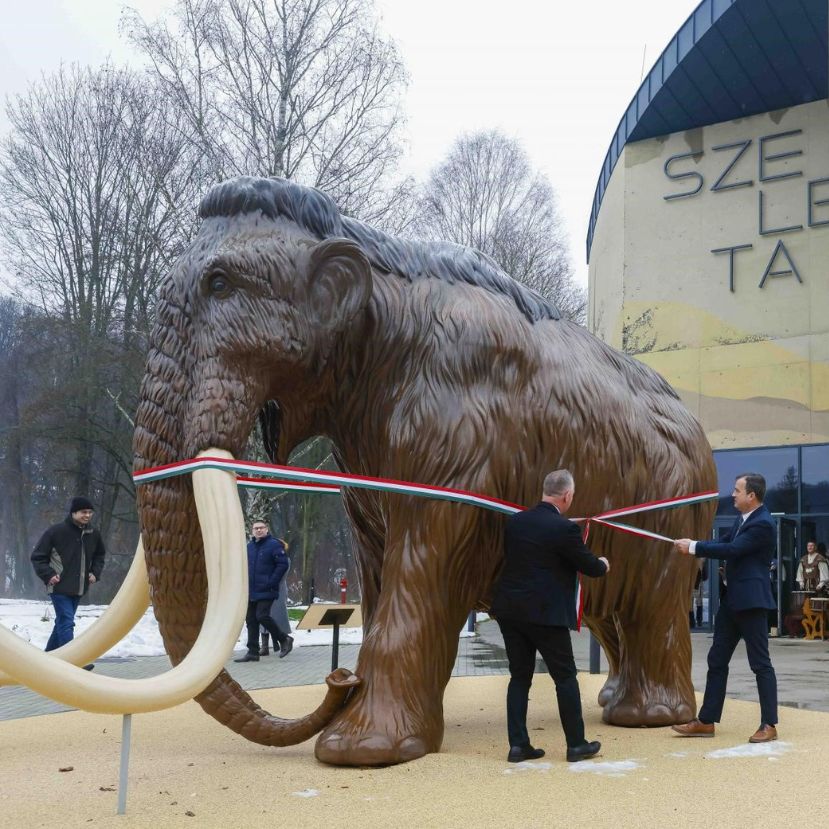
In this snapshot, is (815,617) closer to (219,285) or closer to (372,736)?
(372,736)

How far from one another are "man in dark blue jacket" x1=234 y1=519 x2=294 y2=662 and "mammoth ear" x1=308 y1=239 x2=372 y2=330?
6105 mm

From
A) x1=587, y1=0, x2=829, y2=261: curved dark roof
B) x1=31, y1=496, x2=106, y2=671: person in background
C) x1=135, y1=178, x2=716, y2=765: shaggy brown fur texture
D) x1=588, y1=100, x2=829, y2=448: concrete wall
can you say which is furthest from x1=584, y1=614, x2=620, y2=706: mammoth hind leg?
x1=587, y1=0, x2=829, y2=261: curved dark roof

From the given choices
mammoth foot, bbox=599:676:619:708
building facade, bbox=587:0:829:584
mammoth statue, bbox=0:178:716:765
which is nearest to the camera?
mammoth statue, bbox=0:178:716:765

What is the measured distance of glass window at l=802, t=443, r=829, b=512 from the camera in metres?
14.7

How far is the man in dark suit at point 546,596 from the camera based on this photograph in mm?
4414

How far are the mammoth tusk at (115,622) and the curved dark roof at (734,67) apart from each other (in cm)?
1273

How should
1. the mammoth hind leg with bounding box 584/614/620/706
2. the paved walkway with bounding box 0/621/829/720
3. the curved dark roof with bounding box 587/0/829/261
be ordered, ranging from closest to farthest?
1. the mammoth hind leg with bounding box 584/614/620/706
2. the paved walkway with bounding box 0/621/829/720
3. the curved dark roof with bounding box 587/0/829/261

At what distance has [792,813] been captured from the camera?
356 centimetres

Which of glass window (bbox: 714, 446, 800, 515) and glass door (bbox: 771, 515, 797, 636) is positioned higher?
glass window (bbox: 714, 446, 800, 515)

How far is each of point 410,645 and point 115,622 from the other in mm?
1284

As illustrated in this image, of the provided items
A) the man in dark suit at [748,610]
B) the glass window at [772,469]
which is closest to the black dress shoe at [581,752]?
the man in dark suit at [748,610]

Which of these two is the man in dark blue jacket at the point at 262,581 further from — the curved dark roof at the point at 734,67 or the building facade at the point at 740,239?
the curved dark roof at the point at 734,67

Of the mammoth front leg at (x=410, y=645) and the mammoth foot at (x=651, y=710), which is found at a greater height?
the mammoth front leg at (x=410, y=645)

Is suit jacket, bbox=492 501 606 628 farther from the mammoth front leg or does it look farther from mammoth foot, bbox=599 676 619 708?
mammoth foot, bbox=599 676 619 708
